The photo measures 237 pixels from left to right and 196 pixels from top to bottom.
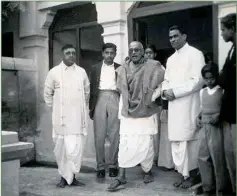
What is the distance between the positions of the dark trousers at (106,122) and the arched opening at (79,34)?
1.20m

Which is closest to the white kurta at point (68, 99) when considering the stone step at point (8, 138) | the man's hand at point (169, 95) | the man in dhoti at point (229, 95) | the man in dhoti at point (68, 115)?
the man in dhoti at point (68, 115)

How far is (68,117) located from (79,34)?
188cm

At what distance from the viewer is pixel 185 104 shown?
371 cm

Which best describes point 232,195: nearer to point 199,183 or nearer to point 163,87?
point 199,183

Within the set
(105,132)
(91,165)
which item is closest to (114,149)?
(105,132)

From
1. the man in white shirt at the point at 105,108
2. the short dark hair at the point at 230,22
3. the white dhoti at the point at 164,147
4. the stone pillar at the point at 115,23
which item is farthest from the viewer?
the stone pillar at the point at 115,23

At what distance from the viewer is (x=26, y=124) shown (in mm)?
5828

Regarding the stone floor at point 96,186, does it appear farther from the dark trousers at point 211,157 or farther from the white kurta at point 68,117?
the dark trousers at point 211,157

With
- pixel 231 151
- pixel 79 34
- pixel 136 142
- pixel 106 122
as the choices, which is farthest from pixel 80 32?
pixel 231 151

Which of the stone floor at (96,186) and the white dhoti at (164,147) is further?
the white dhoti at (164,147)

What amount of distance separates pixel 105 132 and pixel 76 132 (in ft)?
1.76

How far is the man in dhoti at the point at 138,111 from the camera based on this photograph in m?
3.96

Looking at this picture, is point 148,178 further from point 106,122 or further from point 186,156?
point 106,122

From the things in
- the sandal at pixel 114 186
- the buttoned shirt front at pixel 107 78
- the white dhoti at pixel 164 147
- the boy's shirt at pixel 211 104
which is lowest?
the sandal at pixel 114 186
